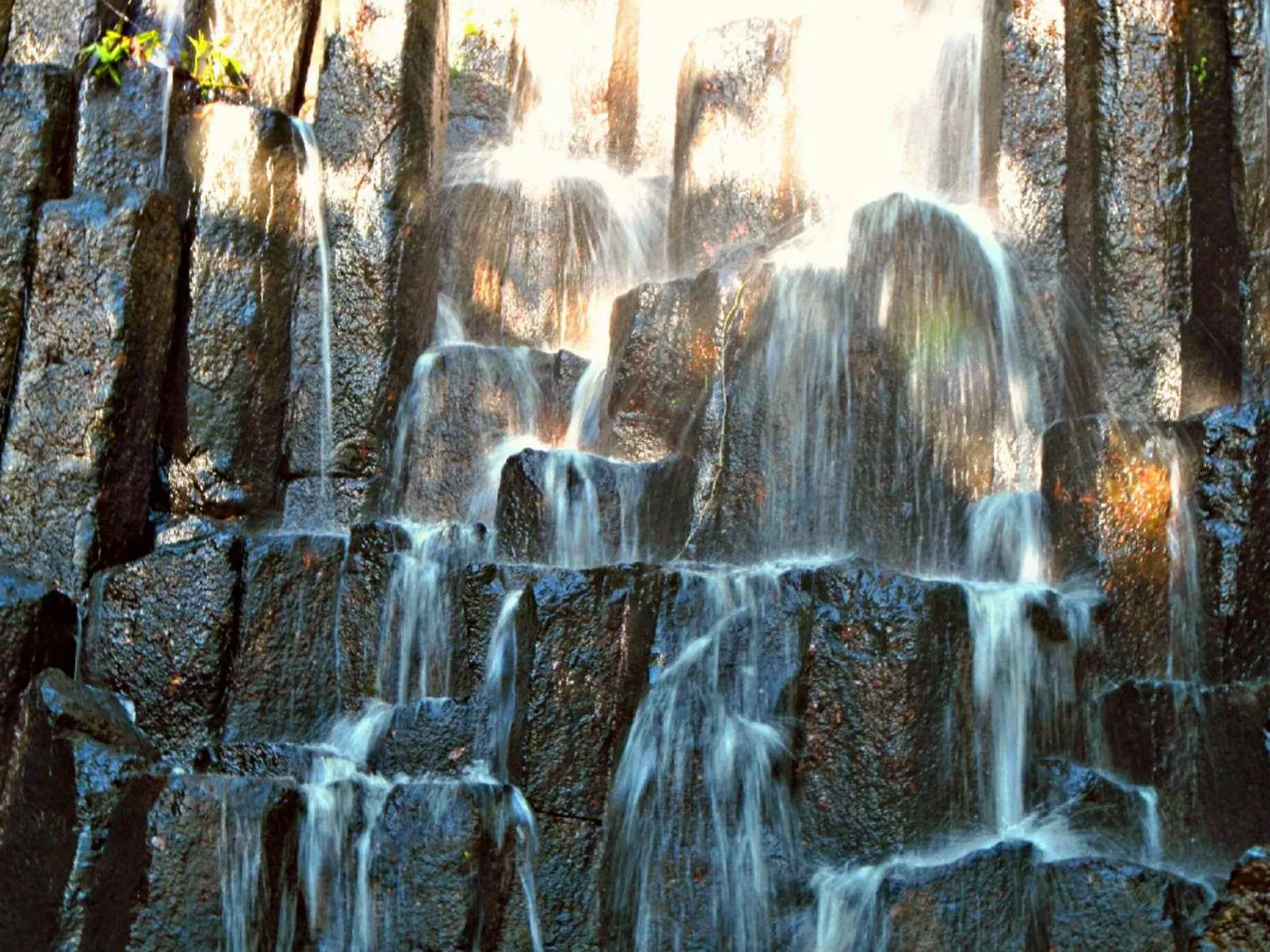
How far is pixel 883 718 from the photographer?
575 centimetres

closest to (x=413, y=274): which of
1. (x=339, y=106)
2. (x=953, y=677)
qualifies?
(x=339, y=106)

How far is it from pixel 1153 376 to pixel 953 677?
239 cm

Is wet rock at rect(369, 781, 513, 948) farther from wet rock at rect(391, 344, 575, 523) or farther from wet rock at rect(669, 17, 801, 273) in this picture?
wet rock at rect(669, 17, 801, 273)

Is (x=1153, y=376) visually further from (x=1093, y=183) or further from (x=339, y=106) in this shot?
(x=339, y=106)

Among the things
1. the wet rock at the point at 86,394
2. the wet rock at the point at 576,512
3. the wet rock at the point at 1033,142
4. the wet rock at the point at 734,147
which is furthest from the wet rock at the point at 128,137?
the wet rock at the point at 1033,142

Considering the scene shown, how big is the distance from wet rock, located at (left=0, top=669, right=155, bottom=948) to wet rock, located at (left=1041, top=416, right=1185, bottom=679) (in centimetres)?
406

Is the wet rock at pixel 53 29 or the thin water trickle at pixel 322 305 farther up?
the wet rock at pixel 53 29

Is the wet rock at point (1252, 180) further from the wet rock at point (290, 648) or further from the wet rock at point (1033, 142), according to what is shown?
the wet rock at point (290, 648)

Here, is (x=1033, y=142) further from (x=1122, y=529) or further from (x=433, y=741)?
(x=433, y=741)

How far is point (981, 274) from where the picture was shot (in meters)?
7.87

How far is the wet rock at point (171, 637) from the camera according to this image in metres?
7.05

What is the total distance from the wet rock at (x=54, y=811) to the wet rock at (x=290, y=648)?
0.99 m

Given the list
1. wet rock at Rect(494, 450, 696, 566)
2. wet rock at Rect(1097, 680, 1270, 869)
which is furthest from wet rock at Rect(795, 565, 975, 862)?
wet rock at Rect(494, 450, 696, 566)

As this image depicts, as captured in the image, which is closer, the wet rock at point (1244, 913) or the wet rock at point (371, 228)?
the wet rock at point (1244, 913)
